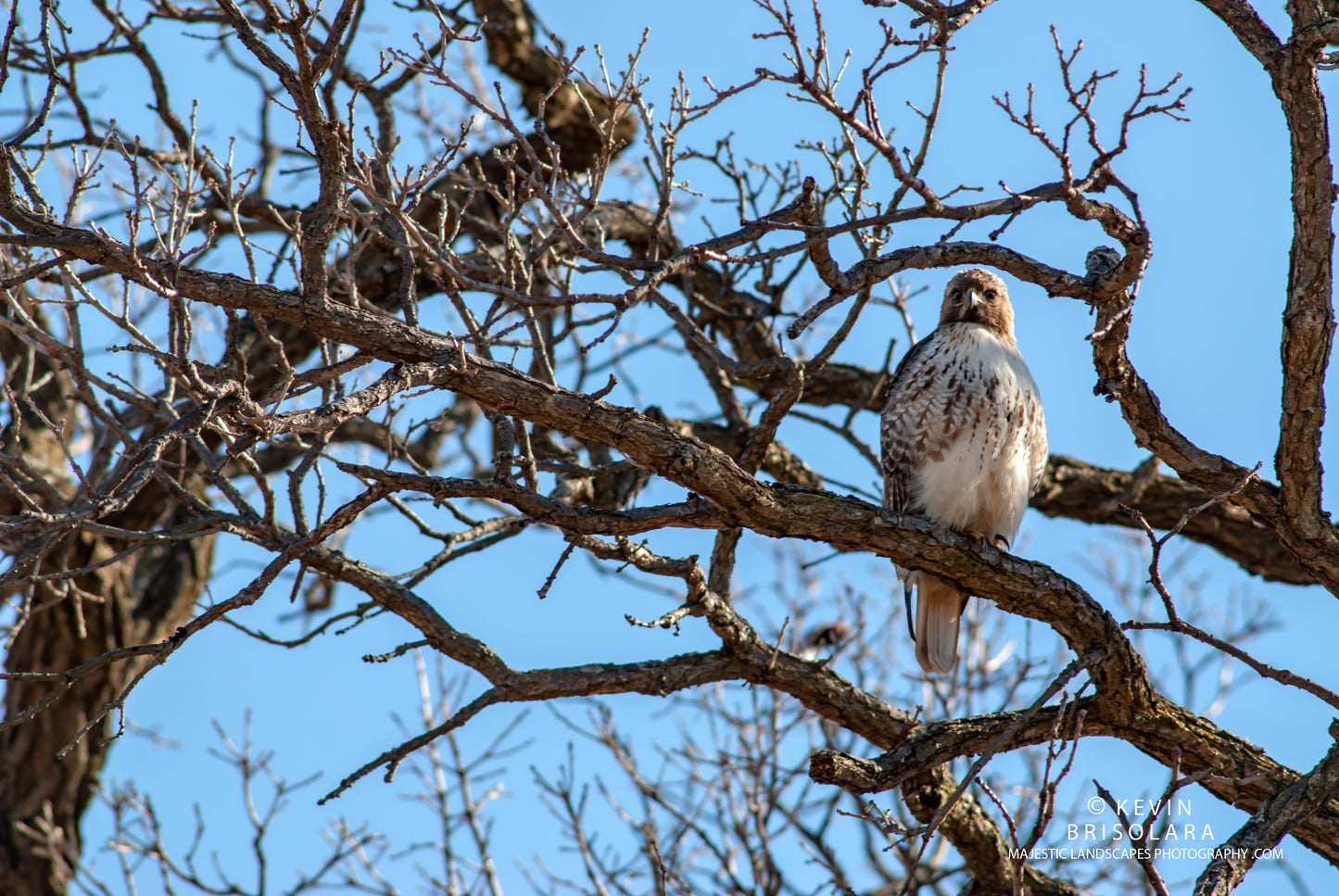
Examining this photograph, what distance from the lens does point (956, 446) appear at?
458cm

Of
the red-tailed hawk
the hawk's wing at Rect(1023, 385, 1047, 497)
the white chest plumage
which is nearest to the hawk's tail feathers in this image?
the red-tailed hawk

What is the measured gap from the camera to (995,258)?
10.6 ft

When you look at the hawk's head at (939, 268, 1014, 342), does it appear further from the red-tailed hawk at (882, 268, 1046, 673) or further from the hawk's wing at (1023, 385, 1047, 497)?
the hawk's wing at (1023, 385, 1047, 497)

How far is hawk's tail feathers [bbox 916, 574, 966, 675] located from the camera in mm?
4988

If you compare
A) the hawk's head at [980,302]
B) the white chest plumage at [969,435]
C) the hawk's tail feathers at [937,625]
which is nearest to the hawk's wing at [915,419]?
the white chest plumage at [969,435]

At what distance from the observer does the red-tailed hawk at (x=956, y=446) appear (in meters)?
4.57

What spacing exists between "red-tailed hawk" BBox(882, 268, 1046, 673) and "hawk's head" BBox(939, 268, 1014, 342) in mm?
63

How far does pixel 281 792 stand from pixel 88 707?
1911mm

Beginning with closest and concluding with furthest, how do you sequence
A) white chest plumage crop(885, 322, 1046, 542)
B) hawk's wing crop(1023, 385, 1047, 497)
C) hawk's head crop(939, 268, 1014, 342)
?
white chest plumage crop(885, 322, 1046, 542), hawk's wing crop(1023, 385, 1047, 497), hawk's head crop(939, 268, 1014, 342)

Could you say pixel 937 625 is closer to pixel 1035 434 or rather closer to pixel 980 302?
pixel 1035 434

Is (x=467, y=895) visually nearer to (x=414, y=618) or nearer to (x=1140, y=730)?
(x=414, y=618)

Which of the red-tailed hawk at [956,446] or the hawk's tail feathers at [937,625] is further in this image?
the hawk's tail feathers at [937,625]

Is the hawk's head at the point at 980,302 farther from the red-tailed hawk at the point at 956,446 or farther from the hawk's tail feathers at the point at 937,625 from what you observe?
the hawk's tail feathers at the point at 937,625

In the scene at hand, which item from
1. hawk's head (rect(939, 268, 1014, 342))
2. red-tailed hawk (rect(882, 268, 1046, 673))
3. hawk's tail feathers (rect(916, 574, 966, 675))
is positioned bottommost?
hawk's tail feathers (rect(916, 574, 966, 675))
